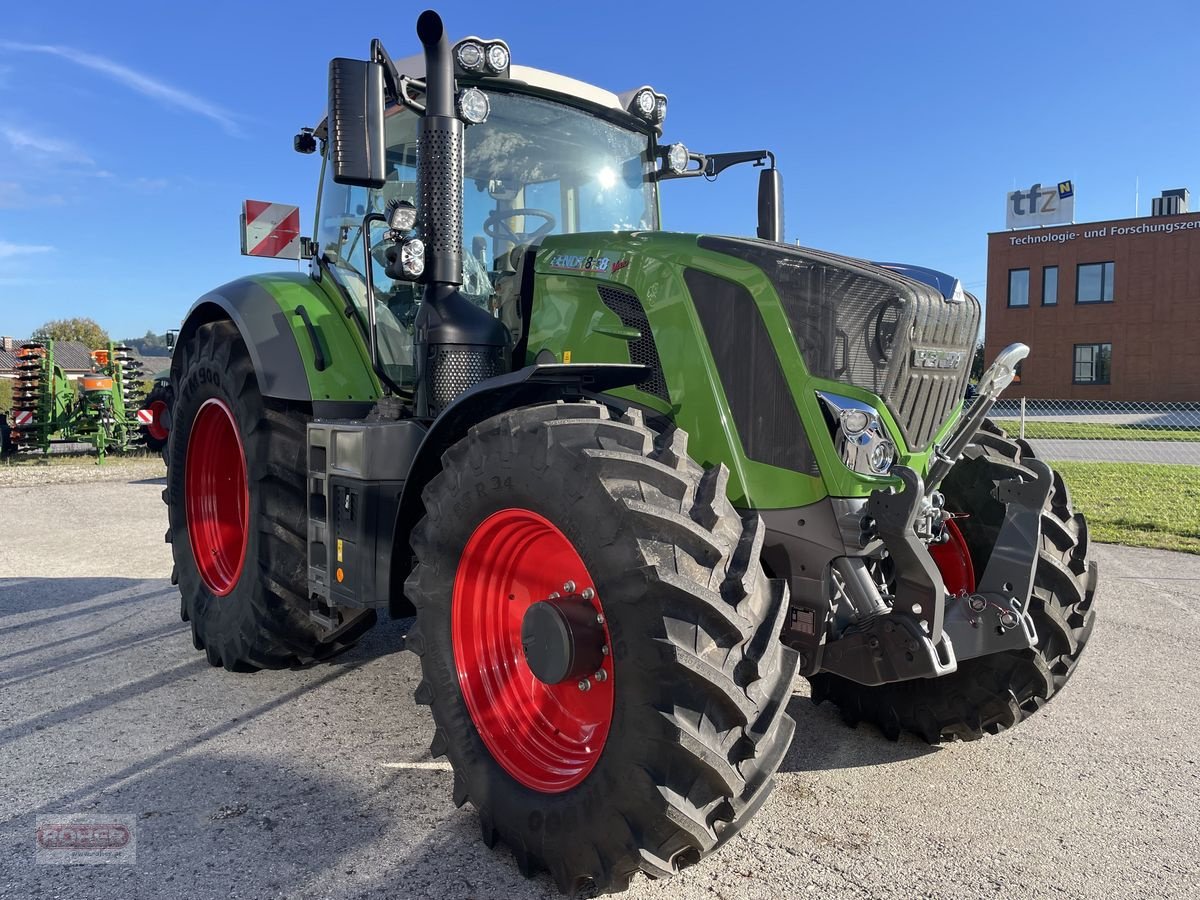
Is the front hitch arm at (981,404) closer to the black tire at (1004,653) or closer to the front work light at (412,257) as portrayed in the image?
the black tire at (1004,653)

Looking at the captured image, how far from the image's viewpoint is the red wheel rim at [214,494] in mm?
4832

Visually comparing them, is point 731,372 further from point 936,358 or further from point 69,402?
point 69,402

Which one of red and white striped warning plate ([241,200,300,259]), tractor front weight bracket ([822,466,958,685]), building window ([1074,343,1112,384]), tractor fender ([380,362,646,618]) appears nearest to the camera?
tractor front weight bracket ([822,466,958,685])

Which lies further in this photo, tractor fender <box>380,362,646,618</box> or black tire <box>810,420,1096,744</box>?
black tire <box>810,420,1096,744</box>

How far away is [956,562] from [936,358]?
2.96ft

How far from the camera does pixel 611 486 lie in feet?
7.70

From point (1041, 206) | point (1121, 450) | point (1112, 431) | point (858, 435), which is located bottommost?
point (1121, 450)

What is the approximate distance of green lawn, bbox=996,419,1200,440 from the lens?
19.8 metres

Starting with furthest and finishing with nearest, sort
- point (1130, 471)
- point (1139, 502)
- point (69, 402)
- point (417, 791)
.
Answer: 1. point (69, 402)
2. point (1130, 471)
3. point (1139, 502)
4. point (417, 791)

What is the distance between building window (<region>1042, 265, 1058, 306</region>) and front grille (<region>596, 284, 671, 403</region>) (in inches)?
1529

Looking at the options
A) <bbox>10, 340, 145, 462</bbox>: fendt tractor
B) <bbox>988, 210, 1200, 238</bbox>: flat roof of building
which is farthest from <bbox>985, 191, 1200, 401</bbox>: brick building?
<bbox>10, 340, 145, 462</bbox>: fendt tractor

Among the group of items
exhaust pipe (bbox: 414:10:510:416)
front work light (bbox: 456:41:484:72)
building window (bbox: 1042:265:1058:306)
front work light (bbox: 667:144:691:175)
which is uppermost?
building window (bbox: 1042:265:1058:306)

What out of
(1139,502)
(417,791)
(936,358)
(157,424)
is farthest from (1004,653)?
(1139,502)

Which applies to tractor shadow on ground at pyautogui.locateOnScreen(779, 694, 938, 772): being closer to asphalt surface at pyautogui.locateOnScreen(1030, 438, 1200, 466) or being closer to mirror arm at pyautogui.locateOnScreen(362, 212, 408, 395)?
mirror arm at pyautogui.locateOnScreen(362, 212, 408, 395)
